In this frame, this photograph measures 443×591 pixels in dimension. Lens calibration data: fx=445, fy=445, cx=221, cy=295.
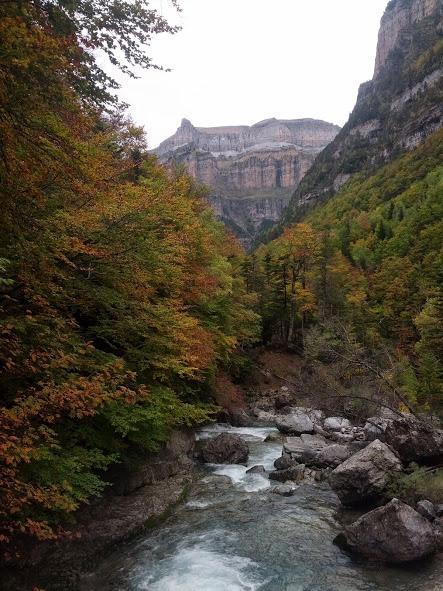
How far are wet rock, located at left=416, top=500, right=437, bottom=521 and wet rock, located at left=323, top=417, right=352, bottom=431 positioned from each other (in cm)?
1197

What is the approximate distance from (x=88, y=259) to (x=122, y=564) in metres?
6.44

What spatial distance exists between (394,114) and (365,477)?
383 feet

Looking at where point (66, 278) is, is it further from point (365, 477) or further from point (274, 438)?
point (274, 438)

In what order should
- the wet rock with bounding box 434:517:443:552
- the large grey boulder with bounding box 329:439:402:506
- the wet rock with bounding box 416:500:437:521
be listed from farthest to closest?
the large grey boulder with bounding box 329:439:402:506 → the wet rock with bounding box 416:500:437:521 → the wet rock with bounding box 434:517:443:552

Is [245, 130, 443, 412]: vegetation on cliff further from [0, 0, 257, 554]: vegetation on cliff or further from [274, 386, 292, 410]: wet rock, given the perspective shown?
[0, 0, 257, 554]: vegetation on cliff

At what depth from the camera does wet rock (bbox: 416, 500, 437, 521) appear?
1042 centimetres

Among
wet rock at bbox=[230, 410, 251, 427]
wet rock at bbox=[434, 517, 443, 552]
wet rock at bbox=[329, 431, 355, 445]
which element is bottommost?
wet rock at bbox=[230, 410, 251, 427]

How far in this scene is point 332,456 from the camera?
16297 mm

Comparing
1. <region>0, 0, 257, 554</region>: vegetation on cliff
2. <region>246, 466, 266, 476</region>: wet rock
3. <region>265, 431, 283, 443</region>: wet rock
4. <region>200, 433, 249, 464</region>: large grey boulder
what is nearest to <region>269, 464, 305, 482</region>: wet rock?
<region>246, 466, 266, 476</region>: wet rock

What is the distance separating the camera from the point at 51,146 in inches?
259

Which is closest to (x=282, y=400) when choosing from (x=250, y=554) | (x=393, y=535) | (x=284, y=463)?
(x=284, y=463)

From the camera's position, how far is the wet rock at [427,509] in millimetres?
10423

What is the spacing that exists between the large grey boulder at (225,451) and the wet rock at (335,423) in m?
6.94

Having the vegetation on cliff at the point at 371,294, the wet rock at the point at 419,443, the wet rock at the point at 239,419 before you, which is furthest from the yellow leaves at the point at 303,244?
the wet rock at the point at 419,443
